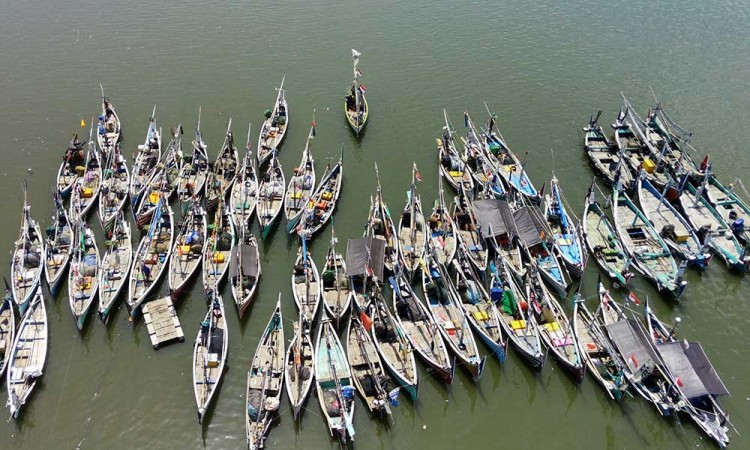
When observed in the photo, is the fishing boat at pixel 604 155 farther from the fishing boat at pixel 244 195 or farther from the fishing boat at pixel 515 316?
the fishing boat at pixel 244 195

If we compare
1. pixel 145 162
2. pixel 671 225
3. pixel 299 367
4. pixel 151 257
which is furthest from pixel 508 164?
pixel 145 162

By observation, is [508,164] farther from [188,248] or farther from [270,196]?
[188,248]

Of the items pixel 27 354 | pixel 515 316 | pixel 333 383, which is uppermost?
pixel 27 354

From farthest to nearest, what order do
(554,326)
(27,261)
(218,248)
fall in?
(218,248) < (27,261) < (554,326)

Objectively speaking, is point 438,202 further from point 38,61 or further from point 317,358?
point 38,61

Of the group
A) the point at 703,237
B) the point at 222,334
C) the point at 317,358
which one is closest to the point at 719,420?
the point at 703,237

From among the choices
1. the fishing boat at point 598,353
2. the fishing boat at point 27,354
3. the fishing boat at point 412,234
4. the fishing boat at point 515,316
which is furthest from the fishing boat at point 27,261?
the fishing boat at point 598,353
